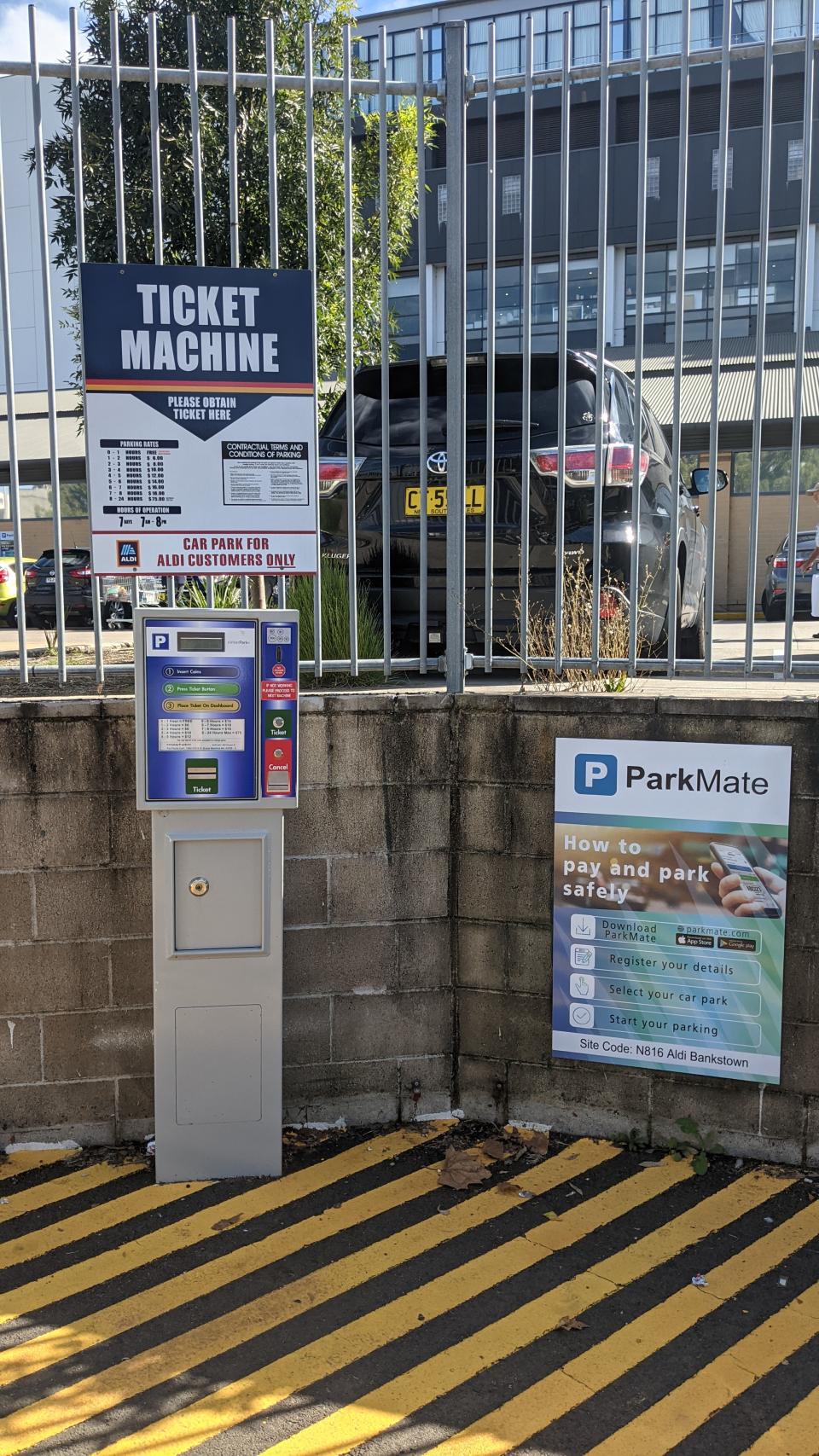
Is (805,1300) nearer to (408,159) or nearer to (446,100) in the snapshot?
(446,100)

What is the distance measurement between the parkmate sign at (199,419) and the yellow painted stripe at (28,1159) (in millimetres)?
2084

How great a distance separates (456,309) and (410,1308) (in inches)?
129

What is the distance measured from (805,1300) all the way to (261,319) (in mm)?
3535

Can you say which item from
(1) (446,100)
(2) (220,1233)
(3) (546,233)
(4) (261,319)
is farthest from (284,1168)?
(3) (546,233)

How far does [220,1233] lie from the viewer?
3582mm

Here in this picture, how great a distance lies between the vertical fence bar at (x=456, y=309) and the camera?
4.10 metres

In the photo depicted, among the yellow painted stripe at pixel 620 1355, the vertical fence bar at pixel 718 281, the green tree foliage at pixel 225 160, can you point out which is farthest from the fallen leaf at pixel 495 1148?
the green tree foliage at pixel 225 160

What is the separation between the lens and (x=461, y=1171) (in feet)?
13.0

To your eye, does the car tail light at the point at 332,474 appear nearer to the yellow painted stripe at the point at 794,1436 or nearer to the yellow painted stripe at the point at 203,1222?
the yellow painted stripe at the point at 203,1222

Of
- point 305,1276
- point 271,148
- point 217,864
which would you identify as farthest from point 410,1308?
point 271,148

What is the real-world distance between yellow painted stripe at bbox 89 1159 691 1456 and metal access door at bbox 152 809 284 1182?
659 millimetres

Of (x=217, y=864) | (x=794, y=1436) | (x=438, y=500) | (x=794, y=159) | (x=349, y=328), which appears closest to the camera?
(x=794, y=1436)

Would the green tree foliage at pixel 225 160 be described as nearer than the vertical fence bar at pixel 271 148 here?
No

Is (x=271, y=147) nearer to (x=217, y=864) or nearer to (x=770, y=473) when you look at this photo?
(x=217, y=864)
